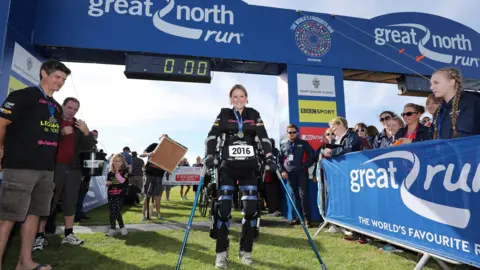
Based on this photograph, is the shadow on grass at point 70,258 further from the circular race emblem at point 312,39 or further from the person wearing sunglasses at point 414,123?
the circular race emblem at point 312,39

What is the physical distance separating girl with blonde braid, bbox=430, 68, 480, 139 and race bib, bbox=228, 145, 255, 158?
7.01 ft

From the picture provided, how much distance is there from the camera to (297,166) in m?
6.25

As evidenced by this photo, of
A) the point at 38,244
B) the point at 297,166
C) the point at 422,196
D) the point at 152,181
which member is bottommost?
A: the point at 38,244

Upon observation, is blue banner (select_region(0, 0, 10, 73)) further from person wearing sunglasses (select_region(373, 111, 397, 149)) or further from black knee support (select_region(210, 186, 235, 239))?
person wearing sunglasses (select_region(373, 111, 397, 149))

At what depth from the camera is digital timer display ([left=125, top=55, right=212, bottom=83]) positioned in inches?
282

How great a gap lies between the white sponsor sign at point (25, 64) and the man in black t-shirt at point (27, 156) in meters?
4.09

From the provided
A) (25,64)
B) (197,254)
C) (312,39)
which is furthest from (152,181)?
(312,39)

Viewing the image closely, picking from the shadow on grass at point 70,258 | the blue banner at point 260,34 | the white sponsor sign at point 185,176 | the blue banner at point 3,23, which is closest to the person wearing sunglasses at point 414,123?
the shadow on grass at point 70,258

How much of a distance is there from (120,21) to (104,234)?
5393mm

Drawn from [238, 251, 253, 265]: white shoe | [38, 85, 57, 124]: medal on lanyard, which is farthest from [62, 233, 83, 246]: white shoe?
[238, 251, 253, 265]: white shoe

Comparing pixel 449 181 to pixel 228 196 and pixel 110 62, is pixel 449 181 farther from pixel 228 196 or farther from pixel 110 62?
pixel 110 62

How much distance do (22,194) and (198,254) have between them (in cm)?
214

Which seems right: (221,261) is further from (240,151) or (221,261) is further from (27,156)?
(27,156)

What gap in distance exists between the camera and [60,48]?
284 inches
